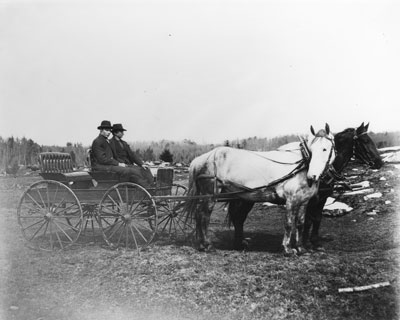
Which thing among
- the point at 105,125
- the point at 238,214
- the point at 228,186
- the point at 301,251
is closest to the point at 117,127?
the point at 105,125

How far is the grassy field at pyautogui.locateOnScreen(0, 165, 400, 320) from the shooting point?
4.34 metres

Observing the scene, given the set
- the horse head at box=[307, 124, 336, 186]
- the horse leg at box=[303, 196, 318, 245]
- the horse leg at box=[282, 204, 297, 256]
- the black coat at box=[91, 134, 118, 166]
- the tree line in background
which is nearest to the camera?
the horse head at box=[307, 124, 336, 186]

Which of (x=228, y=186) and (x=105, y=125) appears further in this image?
(x=105, y=125)

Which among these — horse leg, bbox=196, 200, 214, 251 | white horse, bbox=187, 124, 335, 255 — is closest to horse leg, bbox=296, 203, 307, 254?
white horse, bbox=187, 124, 335, 255

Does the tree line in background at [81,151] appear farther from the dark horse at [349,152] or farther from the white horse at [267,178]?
the white horse at [267,178]

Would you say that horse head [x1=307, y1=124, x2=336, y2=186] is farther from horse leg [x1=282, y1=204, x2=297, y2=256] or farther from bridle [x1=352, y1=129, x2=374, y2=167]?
bridle [x1=352, y1=129, x2=374, y2=167]

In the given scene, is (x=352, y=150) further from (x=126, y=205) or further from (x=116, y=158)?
(x=116, y=158)

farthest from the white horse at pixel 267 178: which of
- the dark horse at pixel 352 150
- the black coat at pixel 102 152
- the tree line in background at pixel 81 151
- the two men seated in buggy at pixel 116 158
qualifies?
the tree line in background at pixel 81 151

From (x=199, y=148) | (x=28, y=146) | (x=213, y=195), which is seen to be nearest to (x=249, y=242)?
(x=213, y=195)

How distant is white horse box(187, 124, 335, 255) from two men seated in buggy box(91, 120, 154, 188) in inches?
41.9

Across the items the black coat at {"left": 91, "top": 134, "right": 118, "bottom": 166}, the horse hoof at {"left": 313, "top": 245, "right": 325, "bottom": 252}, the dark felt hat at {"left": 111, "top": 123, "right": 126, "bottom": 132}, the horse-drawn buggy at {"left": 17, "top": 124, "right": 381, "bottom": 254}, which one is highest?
the dark felt hat at {"left": 111, "top": 123, "right": 126, "bottom": 132}

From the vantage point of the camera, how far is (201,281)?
5.08 meters

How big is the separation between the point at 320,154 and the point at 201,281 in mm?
2842

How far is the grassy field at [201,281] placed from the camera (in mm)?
4344
